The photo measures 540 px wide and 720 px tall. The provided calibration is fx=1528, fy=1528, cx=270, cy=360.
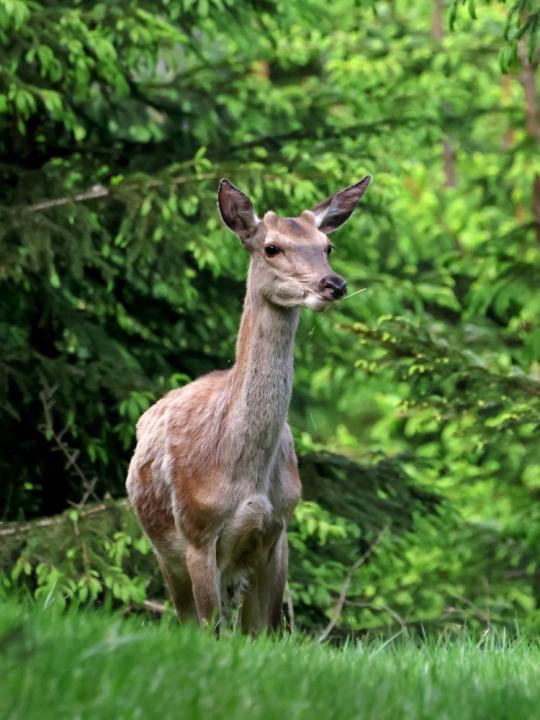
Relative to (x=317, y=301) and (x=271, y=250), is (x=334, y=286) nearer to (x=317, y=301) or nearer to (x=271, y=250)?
(x=317, y=301)

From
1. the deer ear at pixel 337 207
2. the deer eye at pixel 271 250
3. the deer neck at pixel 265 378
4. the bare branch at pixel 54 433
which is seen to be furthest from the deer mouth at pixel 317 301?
the bare branch at pixel 54 433

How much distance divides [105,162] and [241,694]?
8095mm

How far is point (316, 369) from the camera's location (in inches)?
508

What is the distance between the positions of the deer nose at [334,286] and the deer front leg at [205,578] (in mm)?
1363

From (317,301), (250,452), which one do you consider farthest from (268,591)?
(317,301)

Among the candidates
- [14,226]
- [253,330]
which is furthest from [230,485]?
[14,226]

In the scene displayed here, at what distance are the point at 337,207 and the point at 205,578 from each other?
2257 millimetres

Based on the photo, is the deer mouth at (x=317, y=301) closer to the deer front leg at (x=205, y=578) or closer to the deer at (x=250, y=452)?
the deer at (x=250, y=452)

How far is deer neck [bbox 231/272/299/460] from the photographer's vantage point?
7.60m

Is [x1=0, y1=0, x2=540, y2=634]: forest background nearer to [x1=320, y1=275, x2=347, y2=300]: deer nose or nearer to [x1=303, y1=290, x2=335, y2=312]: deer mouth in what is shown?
[x1=303, y1=290, x2=335, y2=312]: deer mouth

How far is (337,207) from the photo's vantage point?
27.7 ft

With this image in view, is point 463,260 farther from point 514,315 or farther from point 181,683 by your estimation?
point 181,683

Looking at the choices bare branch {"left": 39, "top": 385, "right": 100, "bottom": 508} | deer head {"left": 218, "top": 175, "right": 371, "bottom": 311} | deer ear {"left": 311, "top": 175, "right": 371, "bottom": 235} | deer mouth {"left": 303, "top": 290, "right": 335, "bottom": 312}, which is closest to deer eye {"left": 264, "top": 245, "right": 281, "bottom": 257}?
deer head {"left": 218, "top": 175, "right": 371, "bottom": 311}

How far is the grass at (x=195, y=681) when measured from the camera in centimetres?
414
